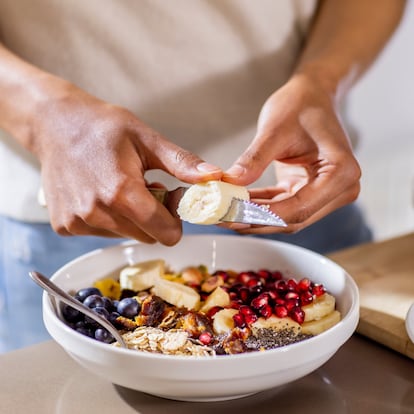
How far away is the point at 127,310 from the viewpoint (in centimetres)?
98

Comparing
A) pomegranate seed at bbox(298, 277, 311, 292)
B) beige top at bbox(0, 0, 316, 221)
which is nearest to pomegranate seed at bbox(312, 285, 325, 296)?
pomegranate seed at bbox(298, 277, 311, 292)

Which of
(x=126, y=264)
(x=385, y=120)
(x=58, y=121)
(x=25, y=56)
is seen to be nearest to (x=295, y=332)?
(x=126, y=264)

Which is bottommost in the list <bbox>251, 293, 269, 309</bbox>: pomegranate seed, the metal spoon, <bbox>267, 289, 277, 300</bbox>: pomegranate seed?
<bbox>267, 289, 277, 300</bbox>: pomegranate seed

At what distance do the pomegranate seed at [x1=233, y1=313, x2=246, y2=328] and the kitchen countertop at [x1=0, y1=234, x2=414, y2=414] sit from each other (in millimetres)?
92

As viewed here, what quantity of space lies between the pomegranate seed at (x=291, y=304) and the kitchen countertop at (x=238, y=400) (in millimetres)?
91

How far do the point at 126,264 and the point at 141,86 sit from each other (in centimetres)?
38

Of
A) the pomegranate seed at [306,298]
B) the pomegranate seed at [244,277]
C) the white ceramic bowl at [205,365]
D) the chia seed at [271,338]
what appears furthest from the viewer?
the pomegranate seed at [244,277]

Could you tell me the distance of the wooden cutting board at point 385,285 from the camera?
3.38 feet

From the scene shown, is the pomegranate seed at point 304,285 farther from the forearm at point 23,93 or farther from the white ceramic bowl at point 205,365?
the forearm at point 23,93

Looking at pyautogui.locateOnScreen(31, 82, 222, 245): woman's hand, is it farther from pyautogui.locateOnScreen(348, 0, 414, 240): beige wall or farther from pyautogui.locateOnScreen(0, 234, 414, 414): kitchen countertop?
pyautogui.locateOnScreen(348, 0, 414, 240): beige wall

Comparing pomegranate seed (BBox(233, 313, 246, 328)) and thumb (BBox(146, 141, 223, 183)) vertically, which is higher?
thumb (BBox(146, 141, 223, 183))

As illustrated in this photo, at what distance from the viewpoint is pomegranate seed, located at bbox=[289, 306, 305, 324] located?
96 centimetres

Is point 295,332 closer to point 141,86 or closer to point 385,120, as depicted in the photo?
point 141,86

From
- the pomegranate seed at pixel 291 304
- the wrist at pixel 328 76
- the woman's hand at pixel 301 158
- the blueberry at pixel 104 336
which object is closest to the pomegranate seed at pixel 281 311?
the pomegranate seed at pixel 291 304
